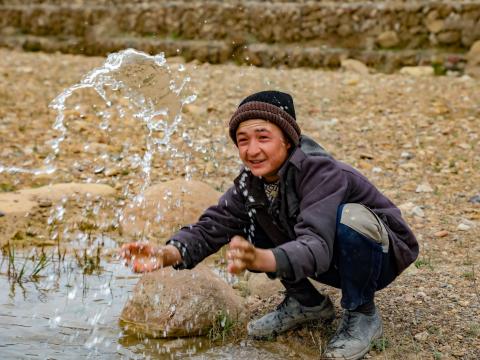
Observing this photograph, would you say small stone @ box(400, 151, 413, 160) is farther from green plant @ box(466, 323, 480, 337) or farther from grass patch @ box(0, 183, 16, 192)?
green plant @ box(466, 323, 480, 337)

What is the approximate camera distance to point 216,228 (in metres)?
3.24

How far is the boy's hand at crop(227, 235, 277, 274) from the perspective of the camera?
8.30ft

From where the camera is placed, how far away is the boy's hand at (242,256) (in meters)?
2.53

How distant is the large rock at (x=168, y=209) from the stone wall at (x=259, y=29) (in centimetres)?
690

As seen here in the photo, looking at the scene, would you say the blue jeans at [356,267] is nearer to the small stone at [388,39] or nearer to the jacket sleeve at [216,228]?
the jacket sleeve at [216,228]

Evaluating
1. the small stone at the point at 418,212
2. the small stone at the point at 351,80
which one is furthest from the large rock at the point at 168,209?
the small stone at the point at 351,80

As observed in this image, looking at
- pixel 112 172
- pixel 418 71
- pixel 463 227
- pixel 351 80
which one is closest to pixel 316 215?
pixel 463 227

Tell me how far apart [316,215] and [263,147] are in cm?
38

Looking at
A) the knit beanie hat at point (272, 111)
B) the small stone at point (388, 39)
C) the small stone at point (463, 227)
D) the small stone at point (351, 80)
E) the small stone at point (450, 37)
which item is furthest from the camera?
the small stone at point (388, 39)

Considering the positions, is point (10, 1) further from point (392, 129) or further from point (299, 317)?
point (299, 317)

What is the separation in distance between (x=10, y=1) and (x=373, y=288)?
13.2 meters

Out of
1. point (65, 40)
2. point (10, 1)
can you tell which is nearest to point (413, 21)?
point (65, 40)

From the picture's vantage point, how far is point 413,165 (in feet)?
20.9

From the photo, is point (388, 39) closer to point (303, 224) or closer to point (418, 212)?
point (418, 212)
